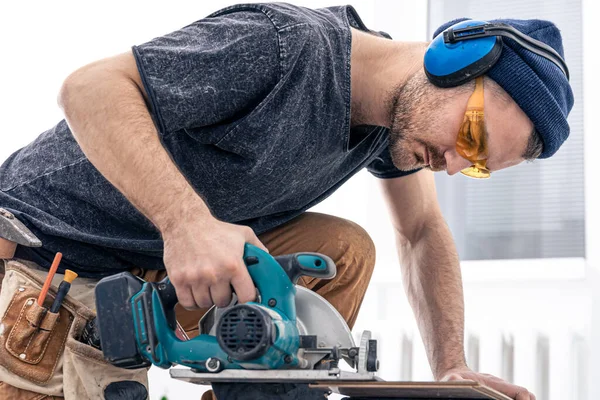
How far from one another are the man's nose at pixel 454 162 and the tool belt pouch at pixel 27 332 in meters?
0.86

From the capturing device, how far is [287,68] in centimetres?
148

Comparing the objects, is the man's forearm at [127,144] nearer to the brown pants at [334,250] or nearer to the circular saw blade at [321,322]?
the circular saw blade at [321,322]

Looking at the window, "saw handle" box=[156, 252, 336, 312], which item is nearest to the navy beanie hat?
"saw handle" box=[156, 252, 336, 312]

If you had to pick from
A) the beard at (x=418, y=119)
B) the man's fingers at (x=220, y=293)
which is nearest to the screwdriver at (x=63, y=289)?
the man's fingers at (x=220, y=293)

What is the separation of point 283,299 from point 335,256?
565 mm

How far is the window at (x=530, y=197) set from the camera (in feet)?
9.59

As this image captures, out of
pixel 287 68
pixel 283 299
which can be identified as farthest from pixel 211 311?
pixel 287 68

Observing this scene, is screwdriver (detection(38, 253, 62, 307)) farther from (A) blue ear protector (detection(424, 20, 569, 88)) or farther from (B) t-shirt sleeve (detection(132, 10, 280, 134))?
(A) blue ear protector (detection(424, 20, 569, 88))

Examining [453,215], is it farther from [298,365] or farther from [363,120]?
[298,365]

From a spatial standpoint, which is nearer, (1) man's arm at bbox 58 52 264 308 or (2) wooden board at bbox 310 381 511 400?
(2) wooden board at bbox 310 381 511 400

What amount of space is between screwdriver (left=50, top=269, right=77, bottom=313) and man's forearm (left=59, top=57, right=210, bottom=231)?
28 centimetres

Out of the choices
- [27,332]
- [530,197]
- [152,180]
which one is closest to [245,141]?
[152,180]

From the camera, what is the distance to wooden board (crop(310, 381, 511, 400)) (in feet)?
3.69

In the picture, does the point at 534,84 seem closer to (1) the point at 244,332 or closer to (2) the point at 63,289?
(1) the point at 244,332
